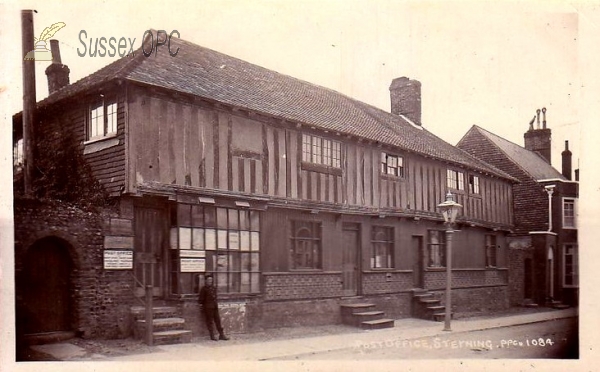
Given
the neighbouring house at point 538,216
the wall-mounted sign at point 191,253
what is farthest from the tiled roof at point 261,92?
the wall-mounted sign at point 191,253

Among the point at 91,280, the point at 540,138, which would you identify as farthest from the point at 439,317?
the point at 91,280

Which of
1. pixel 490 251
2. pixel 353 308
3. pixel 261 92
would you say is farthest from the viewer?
pixel 490 251

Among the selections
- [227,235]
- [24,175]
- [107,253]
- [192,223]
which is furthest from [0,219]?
[227,235]

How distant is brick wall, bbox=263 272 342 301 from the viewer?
982 centimetres

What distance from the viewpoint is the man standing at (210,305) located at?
8648 mm

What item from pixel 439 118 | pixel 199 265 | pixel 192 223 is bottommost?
pixel 199 265

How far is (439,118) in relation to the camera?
9641 millimetres

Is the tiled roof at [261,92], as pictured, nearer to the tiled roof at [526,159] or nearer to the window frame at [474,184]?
the window frame at [474,184]

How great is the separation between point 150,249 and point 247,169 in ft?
6.29

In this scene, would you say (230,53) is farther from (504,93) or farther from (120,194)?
(504,93)

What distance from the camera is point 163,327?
27.5 ft

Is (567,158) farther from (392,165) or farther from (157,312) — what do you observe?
(157,312)

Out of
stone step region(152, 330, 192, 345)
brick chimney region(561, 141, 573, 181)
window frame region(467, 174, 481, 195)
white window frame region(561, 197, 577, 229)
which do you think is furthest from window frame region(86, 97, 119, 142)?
window frame region(467, 174, 481, 195)

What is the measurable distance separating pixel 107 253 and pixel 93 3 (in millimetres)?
3380
